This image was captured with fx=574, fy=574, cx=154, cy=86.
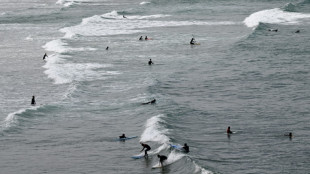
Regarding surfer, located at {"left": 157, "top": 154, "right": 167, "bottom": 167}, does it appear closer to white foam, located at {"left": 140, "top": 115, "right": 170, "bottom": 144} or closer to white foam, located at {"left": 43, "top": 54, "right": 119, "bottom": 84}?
white foam, located at {"left": 140, "top": 115, "right": 170, "bottom": 144}

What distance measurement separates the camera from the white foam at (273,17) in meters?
79.2

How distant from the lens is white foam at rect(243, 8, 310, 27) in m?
79.2

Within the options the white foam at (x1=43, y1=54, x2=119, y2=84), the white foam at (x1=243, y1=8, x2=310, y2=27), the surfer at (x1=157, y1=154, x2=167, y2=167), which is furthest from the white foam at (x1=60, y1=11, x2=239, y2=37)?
the surfer at (x1=157, y1=154, x2=167, y2=167)

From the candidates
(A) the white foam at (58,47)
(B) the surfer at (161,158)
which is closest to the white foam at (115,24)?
(A) the white foam at (58,47)

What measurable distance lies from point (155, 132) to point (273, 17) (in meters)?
57.3

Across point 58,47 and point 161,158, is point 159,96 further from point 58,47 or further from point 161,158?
point 58,47

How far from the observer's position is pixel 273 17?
277 ft

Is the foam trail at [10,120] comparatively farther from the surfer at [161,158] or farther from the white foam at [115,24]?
the white foam at [115,24]

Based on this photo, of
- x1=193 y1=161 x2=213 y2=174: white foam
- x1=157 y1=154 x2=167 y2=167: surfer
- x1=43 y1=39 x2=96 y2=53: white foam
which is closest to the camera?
x1=193 y1=161 x2=213 y2=174: white foam

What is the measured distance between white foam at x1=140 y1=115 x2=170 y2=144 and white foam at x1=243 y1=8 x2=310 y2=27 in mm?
46279

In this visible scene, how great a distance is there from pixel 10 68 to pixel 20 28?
1241 inches

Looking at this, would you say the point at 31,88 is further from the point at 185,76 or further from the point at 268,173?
the point at 268,173

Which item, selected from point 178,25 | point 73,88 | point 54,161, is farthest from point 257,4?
point 54,161

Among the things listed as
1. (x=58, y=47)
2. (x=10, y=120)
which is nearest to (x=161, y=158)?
(x=10, y=120)
